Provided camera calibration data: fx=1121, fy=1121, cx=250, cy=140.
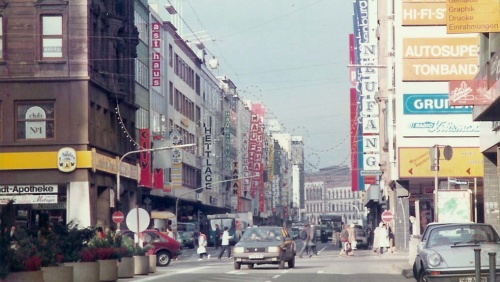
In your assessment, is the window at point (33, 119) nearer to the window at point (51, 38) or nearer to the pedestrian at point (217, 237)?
the window at point (51, 38)

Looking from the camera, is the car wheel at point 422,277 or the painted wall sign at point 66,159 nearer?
the car wheel at point 422,277

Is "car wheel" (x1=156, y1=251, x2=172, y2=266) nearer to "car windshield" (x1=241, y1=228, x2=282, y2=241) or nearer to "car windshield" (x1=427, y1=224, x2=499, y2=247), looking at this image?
"car windshield" (x1=241, y1=228, x2=282, y2=241)

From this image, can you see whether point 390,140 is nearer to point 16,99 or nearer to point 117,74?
point 117,74

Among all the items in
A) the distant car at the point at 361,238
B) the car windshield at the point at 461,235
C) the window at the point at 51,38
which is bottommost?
the distant car at the point at 361,238

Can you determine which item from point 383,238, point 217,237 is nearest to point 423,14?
point 383,238

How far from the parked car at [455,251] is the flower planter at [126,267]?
1140 centimetres

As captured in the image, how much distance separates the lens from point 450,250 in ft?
73.9

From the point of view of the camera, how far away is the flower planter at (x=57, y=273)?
81.2 feet

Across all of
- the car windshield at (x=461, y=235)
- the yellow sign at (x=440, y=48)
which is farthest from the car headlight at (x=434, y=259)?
the yellow sign at (x=440, y=48)

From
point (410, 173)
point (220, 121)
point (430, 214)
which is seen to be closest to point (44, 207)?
point (410, 173)

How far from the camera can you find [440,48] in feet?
157

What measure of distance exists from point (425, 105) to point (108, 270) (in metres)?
31.0

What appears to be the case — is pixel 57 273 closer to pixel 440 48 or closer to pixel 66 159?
pixel 440 48

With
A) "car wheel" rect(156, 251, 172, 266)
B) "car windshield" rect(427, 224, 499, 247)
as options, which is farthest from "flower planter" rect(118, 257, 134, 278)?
"car wheel" rect(156, 251, 172, 266)
